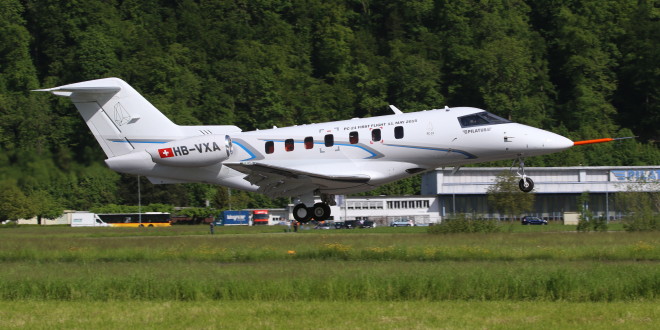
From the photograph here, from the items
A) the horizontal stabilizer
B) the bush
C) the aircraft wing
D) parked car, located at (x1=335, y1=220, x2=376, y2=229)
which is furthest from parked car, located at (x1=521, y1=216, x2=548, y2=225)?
the horizontal stabilizer

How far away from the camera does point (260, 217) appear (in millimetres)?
80188

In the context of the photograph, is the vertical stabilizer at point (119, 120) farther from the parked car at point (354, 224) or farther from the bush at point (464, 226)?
the parked car at point (354, 224)

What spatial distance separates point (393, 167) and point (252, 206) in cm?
6391

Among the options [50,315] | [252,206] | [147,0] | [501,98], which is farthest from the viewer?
[147,0]

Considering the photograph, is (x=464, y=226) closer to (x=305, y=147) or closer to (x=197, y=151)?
(x=305, y=147)

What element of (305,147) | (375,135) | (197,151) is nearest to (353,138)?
(375,135)

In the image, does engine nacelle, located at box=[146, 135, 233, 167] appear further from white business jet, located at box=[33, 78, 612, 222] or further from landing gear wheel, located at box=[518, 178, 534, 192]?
landing gear wheel, located at box=[518, 178, 534, 192]

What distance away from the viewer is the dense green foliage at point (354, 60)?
105 metres

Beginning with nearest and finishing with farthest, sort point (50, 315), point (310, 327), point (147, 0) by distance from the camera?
1. point (310, 327)
2. point (50, 315)
3. point (147, 0)

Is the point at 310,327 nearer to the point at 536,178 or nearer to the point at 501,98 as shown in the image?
the point at 536,178

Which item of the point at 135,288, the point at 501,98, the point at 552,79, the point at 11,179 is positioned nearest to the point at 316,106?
the point at 501,98

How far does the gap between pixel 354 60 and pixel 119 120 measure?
8913 centimetres

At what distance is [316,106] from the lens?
10988 centimetres

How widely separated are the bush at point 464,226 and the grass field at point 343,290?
1289 centimetres
